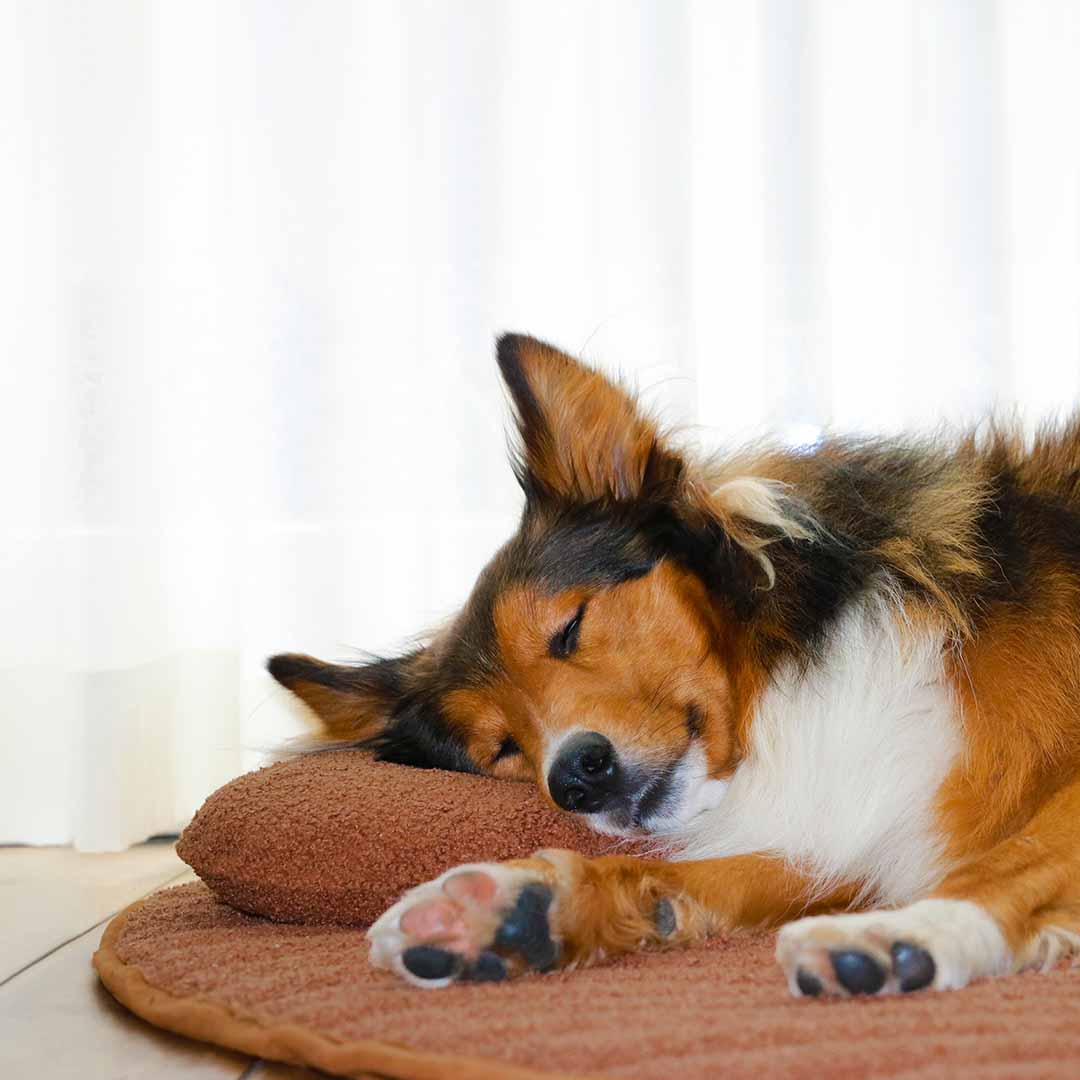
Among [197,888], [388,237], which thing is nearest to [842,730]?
[197,888]

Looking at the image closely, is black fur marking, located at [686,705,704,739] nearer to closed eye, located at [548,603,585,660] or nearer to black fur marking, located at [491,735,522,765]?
closed eye, located at [548,603,585,660]

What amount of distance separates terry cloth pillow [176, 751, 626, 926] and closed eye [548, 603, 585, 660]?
295mm

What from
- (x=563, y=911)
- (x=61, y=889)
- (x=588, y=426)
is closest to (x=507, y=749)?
(x=588, y=426)

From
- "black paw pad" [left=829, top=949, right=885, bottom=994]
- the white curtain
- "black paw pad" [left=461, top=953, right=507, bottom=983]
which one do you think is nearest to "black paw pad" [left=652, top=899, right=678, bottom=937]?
"black paw pad" [left=461, top=953, right=507, bottom=983]

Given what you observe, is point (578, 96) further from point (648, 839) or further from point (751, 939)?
point (751, 939)

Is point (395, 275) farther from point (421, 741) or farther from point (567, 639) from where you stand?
point (567, 639)

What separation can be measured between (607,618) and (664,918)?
61 centimetres

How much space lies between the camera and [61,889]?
11.7ft

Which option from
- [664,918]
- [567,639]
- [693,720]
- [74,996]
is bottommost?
[74,996]

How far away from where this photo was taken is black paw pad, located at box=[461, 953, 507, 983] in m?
1.86

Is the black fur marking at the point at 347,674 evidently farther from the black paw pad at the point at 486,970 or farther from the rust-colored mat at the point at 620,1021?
the black paw pad at the point at 486,970

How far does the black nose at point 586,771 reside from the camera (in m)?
2.38

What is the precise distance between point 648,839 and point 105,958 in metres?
1.04

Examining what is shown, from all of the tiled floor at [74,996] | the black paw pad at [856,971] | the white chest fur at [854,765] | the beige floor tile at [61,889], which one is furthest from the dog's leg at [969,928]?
the beige floor tile at [61,889]
